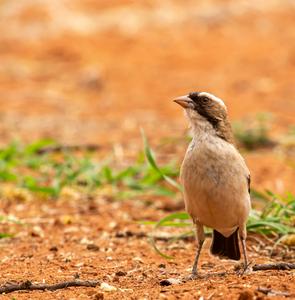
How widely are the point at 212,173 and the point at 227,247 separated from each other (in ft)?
2.51

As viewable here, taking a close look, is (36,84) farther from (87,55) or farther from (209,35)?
(209,35)

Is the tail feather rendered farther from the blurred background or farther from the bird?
the blurred background

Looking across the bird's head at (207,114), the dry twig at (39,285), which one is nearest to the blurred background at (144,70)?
the bird's head at (207,114)

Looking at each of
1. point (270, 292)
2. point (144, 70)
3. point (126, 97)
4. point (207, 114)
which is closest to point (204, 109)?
point (207, 114)

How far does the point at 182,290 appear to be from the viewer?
455cm

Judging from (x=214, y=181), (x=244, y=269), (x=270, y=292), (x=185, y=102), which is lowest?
(x=244, y=269)

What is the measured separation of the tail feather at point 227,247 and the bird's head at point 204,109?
79cm

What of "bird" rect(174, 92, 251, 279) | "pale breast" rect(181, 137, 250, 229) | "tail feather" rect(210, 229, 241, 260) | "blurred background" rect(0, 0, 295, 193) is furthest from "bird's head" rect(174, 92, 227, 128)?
"blurred background" rect(0, 0, 295, 193)

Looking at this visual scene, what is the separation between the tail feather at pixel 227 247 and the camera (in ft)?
18.5

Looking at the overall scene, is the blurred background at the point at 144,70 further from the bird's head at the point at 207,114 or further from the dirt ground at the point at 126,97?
the bird's head at the point at 207,114

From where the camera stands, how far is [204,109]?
534 centimetres

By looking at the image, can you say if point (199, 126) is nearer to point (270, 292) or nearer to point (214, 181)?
point (214, 181)

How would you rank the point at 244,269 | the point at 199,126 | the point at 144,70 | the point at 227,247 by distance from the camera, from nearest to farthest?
the point at 244,269 < the point at 199,126 < the point at 227,247 < the point at 144,70

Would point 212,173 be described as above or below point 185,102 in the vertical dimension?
below
